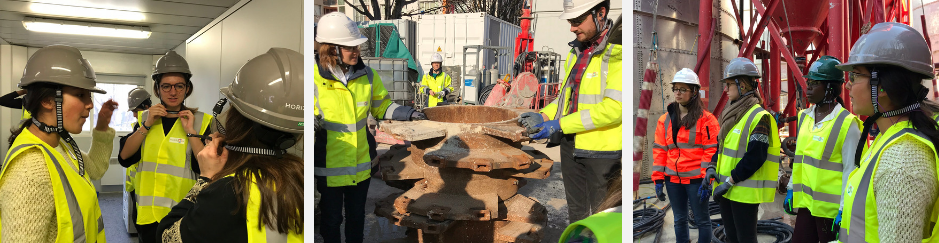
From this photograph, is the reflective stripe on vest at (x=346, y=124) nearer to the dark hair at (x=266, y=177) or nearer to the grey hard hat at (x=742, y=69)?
the dark hair at (x=266, y=177)

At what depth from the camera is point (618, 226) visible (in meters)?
2.00

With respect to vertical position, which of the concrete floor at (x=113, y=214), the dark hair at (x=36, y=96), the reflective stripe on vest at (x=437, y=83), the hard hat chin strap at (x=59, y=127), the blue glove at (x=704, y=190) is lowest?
the concrete floor at (x=113, y=214)

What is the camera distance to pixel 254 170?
5.00 feet

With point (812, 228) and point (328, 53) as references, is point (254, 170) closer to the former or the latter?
point (328, 53)

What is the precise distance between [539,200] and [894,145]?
1341mm

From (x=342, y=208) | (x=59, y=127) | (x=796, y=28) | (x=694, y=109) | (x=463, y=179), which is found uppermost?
(x=796, y=28)

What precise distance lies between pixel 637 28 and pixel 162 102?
3.78 m

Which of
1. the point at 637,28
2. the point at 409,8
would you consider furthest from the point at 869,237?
the point at 637,28

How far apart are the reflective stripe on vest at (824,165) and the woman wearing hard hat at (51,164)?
355 centimetres

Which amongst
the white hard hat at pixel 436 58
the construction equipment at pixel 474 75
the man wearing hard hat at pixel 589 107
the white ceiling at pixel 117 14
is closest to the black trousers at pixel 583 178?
the man wearing hard hat at pixel 589 107

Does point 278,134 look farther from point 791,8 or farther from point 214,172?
point 791,8

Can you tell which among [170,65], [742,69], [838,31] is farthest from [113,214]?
[838,31]

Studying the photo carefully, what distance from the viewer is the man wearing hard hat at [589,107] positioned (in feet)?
6.27

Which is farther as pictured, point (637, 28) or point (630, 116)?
point (637, 28)
